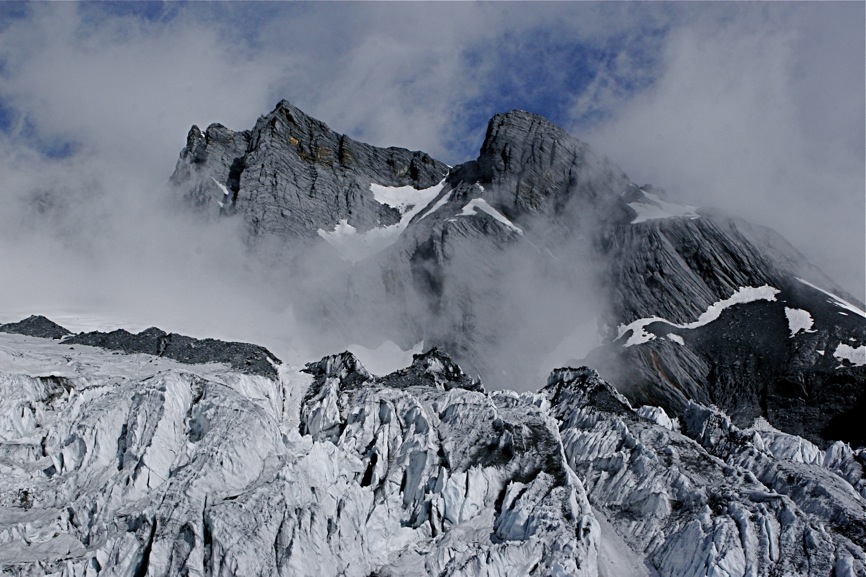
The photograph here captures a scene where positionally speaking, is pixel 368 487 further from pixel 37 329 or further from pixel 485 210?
pixel 485 210

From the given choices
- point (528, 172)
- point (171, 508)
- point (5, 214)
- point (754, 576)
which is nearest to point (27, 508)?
point (171, 508)

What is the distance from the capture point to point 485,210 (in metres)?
157

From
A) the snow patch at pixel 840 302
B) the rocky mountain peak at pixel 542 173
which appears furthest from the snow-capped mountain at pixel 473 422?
the rocky mountain peak at pixel 542 173

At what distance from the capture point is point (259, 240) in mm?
148375

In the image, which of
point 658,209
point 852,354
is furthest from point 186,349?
point 658,209

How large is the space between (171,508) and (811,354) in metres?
99.3

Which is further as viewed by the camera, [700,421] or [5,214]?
[5,214]

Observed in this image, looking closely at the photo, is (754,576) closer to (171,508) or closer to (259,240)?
(171,508)

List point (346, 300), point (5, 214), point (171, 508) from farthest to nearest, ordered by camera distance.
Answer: point (5, 214)
point (346, 300)
point (171, 508)

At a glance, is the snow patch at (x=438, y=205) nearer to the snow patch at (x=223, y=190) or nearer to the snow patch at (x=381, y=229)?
the snow patch at (x=381, y=229)

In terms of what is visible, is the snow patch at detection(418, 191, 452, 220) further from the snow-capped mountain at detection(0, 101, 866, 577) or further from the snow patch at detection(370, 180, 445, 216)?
the snow-capped mountain at detection(0, 101, 866, 577)

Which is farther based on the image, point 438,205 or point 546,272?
point 438,205

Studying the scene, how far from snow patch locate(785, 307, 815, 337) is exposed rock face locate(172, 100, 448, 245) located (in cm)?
8362

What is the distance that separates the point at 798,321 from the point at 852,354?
11.3m
